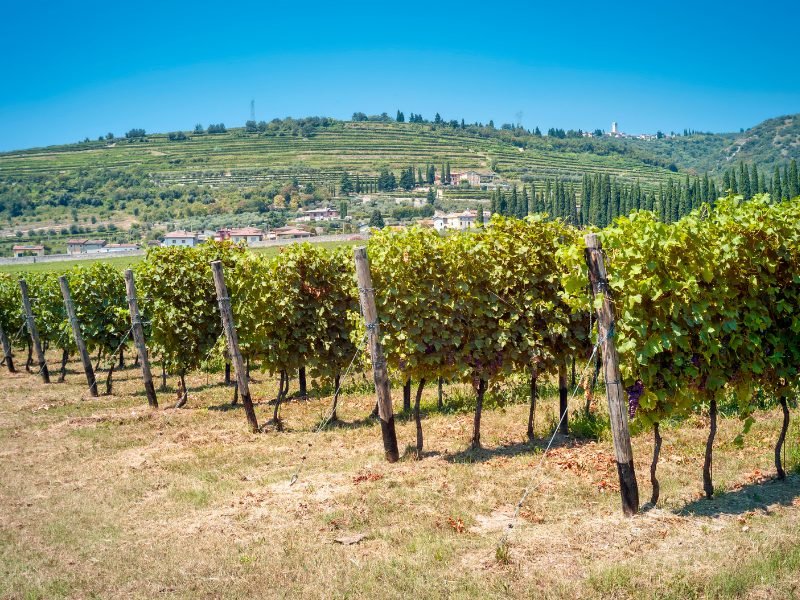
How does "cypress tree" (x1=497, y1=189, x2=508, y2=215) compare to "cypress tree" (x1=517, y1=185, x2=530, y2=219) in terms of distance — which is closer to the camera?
"cypress tree" (x1=497, y1=189, x2=508, y2=215)

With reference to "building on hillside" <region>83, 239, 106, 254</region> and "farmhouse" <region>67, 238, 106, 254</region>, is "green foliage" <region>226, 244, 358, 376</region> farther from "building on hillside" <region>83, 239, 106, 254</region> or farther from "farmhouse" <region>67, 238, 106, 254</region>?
"building on hillside" <region>83, 239, 106, 254</region>

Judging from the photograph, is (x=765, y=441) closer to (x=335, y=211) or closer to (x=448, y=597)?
(x=448, y=597)

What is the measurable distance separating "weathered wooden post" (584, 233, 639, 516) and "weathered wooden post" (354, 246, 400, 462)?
14.6 feet

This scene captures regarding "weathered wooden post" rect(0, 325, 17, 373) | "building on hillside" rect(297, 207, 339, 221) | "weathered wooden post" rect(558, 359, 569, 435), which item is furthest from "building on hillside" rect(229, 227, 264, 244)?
"weathered wooden post" rect(558, 359, 569, 435)

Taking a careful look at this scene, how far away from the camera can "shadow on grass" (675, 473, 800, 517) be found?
8289 millimetres

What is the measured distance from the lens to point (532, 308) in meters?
12.3

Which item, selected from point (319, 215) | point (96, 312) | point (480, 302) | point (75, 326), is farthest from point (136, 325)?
point (319, 215)

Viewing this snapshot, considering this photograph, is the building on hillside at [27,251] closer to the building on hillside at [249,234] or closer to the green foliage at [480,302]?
the building on hillside at [249,234]

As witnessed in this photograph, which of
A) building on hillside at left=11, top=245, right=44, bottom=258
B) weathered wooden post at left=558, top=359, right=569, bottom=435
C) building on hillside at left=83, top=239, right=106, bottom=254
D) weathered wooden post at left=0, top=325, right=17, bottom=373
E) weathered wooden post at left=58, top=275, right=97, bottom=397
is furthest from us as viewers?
building on hillside at left=83, top=239, right=106, bottom=254

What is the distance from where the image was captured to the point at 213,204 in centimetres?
18050

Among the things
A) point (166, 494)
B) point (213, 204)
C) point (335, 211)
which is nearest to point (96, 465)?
Result: point (166, 494)

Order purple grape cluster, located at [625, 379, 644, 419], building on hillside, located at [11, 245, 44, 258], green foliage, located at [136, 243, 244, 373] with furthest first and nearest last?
building on hillside, located at [11, 245, 44, 258] → green foliage, located at [136, 243, 244, 373] → purple grape cluster, located at [625, 379, 644, 419]

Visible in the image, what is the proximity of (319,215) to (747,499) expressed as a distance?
167 metres

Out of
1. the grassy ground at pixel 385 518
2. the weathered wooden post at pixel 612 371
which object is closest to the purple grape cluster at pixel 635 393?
the weathered wooden post at pixel 612 371
